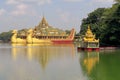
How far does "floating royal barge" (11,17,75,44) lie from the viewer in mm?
115625

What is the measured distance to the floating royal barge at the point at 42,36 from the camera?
116 meters

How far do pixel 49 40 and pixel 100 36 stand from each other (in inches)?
2584

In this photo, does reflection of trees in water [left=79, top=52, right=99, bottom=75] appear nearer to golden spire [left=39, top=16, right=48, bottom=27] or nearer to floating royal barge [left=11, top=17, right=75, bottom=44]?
floating royal barge [left=11, top=17, right=75, bottom=44]

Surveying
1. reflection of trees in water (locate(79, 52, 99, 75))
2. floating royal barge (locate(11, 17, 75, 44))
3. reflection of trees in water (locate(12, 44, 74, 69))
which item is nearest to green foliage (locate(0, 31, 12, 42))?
floating royal barge (locate(11, 17, 75, 44))

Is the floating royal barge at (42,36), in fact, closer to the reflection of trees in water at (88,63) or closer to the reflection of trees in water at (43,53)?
the reflection of trees in water at (43,53)

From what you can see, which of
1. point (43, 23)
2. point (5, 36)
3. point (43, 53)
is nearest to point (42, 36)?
point (43, 23)

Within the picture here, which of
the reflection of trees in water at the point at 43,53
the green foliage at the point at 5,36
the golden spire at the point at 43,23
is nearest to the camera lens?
the reflection of trees in water at the point at 43,53

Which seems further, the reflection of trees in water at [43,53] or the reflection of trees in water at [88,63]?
the reflection of trees in water at [43,53]

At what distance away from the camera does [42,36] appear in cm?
12244

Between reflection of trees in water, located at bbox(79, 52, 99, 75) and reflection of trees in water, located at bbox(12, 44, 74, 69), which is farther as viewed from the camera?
reflection of trees in water, located at bbox(12, 44, 74, 69)

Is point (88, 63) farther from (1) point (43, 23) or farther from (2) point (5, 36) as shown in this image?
(2) point (5, 36)

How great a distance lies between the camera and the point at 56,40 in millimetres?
114250

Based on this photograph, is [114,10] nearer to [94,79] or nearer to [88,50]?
[88,50]

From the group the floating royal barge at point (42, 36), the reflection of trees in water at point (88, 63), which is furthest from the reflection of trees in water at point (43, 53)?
the floating royal barge at point (42, 36)
